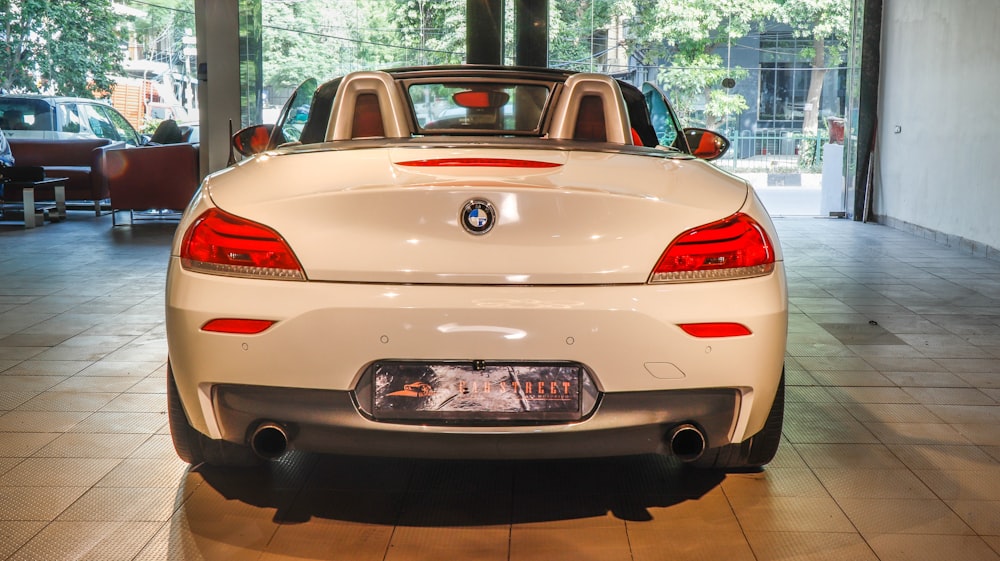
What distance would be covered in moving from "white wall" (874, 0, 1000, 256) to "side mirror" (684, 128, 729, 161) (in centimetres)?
605

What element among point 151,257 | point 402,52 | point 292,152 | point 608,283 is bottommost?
point 151,257

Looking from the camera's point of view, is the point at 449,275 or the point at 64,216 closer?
the point at 449,275

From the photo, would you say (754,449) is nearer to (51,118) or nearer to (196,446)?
(196,446)

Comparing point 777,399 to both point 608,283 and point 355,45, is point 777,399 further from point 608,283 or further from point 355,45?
point 355,45

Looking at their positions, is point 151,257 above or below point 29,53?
below

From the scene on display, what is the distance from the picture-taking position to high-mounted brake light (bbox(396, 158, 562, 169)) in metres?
2.49

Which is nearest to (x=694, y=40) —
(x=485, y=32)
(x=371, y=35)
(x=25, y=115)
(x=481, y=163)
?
(x=485, y=32)

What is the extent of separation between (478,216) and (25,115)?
42.0 feet

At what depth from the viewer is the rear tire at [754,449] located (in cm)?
→ 267

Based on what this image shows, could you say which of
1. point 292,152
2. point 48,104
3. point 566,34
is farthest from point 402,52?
point 292,152

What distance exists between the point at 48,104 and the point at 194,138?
237cm

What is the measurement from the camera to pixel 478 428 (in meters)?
2.36

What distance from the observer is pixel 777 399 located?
2764 mm

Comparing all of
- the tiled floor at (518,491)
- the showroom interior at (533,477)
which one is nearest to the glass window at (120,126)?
the showroom interior at (533,477)
